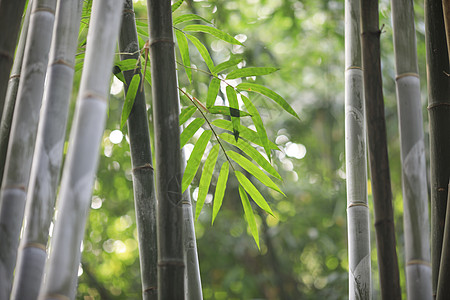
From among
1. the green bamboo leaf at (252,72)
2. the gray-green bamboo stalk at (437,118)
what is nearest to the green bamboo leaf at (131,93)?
the green bamboo leaf at (252,72)

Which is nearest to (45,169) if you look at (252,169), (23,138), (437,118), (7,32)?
(23,138)

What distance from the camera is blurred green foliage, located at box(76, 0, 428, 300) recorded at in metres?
3.30

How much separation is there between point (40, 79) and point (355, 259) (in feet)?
2.17

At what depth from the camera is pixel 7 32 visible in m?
0.84

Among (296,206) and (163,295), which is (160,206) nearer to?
(163,295)

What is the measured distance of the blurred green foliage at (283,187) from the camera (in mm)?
3301

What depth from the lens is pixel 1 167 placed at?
1005 millimetres

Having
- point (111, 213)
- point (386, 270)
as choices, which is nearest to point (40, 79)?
point (386, 270)

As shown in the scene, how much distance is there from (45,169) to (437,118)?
26.7 inches

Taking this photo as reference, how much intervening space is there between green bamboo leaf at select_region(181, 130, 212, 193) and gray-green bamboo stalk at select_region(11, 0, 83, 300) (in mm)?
329

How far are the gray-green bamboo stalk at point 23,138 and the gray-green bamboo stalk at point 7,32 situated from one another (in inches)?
2.2

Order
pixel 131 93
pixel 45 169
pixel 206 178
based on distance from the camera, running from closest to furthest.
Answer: pixel 45 169 → pixel 131 93 → pixel 206 178

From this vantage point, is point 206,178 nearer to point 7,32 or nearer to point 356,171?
point 356,171

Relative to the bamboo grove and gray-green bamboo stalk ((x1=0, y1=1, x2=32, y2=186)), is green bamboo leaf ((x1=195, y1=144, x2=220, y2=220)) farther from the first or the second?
gray-green bamboo stalk ((x1=0, y1=1, x2=32, y2=186))
